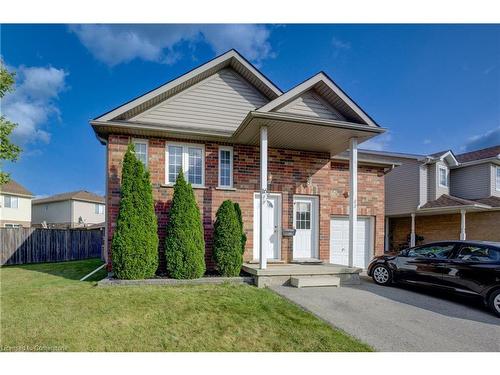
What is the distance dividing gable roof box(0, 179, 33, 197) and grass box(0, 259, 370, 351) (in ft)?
77.9

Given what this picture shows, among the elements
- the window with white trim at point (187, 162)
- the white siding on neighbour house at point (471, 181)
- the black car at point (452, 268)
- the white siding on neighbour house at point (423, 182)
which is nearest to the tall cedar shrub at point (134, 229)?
the window with white trim at point (187, 162)

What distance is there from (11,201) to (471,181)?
35.4 meters

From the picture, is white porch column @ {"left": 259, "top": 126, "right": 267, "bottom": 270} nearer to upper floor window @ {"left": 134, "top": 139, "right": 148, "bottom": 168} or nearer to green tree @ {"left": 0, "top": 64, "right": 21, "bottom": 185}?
upper floor window @ {"left": 134, "top": 139, "right": 148, "bottom": 168}

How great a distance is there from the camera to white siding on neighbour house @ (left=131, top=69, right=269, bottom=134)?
9305 millimetres

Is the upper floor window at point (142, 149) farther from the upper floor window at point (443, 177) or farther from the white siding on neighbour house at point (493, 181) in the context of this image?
the white siding on neighbour house at point (493, 181)

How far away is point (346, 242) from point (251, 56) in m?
7.60

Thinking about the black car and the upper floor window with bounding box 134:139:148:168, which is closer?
the black car

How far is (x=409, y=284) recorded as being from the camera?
25.3 ft

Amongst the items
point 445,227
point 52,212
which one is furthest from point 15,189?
point 445,227

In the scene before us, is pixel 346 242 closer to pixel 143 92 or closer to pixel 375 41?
pixel 375 41

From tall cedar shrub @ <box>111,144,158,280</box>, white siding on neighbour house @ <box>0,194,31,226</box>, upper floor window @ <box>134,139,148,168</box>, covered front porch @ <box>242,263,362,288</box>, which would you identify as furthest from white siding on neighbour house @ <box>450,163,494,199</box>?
white siding on neighbour house @ <box>0,194,31,226</box>

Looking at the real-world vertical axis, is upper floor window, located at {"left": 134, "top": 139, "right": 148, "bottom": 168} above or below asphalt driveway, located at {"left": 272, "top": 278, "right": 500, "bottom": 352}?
above

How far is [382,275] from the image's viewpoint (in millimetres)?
8336

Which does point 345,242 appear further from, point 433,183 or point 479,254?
point 433,183
